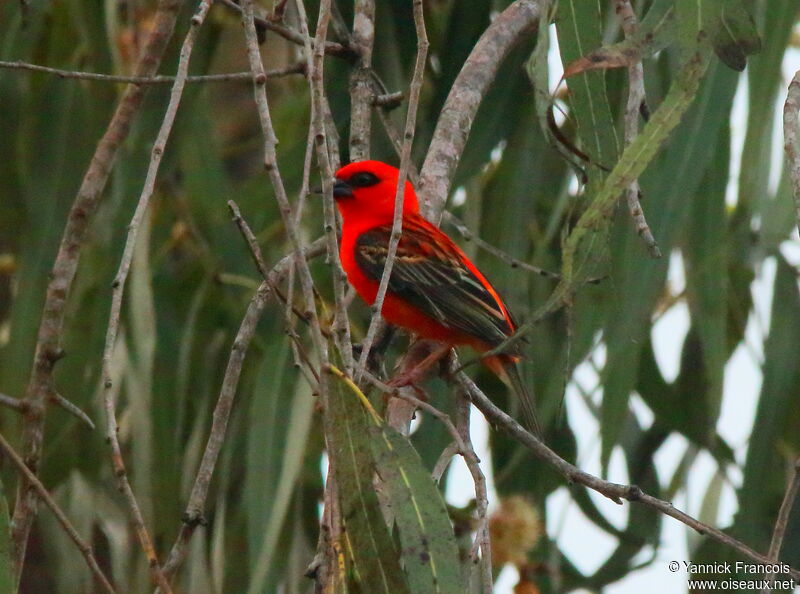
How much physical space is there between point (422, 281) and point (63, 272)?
1.26 metres

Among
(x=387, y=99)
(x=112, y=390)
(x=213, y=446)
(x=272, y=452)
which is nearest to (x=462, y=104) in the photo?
(x=387, y=99)

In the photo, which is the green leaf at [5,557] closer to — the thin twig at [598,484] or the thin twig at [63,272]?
the thin twig at [63,272]

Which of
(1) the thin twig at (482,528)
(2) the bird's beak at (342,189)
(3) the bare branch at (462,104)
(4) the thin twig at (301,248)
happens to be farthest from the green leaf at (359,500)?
(2) the bird's beak at (342,189)

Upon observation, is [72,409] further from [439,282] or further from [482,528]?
[439,282]

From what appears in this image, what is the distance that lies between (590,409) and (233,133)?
3.03 metres

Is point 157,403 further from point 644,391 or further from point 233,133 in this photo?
point 233,133

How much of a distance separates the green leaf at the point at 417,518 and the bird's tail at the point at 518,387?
154 centimetres

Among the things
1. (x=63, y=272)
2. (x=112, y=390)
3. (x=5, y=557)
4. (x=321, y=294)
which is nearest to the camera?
(x=112, y=390)

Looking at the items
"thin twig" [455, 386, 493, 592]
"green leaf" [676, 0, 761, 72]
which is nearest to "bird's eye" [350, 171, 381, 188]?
"thin twig" [455, 386, 493, 592]

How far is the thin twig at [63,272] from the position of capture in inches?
120

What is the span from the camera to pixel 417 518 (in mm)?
2092

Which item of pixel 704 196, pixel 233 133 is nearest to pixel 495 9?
pixel 704 196

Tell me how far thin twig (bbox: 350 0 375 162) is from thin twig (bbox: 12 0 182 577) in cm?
60

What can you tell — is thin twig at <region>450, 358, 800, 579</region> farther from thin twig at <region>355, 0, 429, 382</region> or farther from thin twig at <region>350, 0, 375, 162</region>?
thin twig at <region>350, 0, 375, 162</region>
